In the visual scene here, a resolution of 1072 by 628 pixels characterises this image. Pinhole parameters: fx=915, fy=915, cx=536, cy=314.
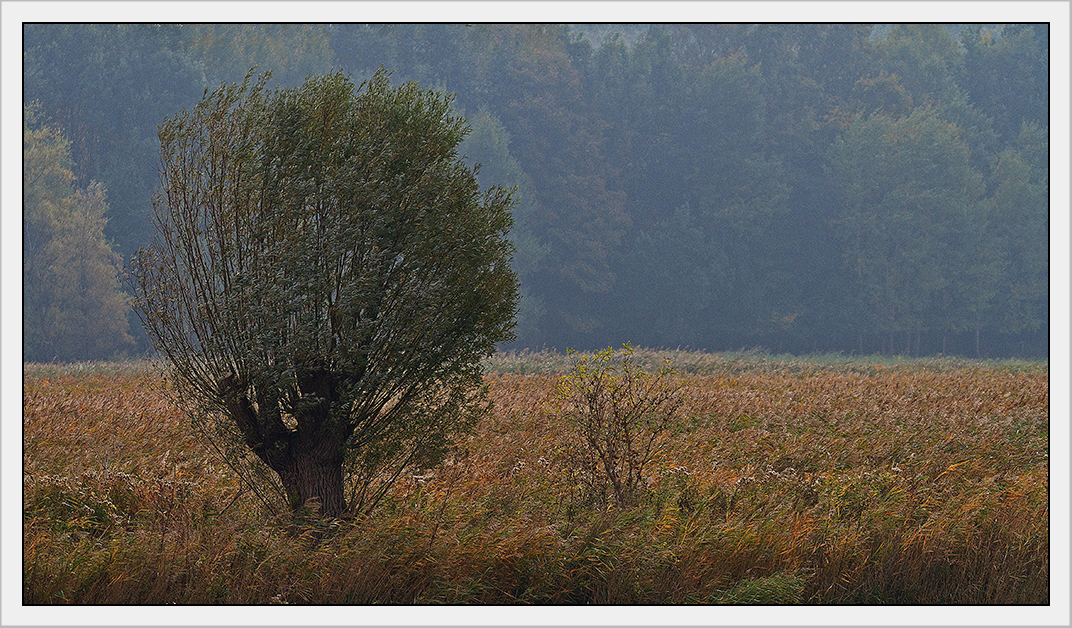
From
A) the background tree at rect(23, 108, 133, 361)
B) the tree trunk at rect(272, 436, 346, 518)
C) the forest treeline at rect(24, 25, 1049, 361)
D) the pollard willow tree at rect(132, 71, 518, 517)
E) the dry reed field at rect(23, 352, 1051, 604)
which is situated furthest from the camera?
the forest treeline at rect(24, 25, 1049, 361)

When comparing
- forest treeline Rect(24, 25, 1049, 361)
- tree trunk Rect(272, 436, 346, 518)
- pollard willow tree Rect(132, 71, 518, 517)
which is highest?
forest treeline Rect(24, 25, 1049, 361)

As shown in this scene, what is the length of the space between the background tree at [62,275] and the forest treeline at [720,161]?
5562 mm

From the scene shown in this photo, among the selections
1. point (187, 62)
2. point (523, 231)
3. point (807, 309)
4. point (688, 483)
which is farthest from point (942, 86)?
point (688, 483)

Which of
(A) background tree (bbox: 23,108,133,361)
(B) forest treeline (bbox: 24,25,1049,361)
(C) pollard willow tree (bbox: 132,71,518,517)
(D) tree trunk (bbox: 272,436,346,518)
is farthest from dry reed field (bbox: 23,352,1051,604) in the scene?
(B) forest treeline (bbox: 24,25,1049,361)

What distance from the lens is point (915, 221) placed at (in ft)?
155

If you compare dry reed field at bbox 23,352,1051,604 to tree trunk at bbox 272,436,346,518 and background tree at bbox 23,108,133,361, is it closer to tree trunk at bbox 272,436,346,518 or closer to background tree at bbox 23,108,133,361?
tree trunk at bbox 272,436,346,518

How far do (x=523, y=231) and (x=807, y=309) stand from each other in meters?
15.8

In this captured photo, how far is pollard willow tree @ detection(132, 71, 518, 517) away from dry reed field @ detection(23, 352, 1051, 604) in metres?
0.69

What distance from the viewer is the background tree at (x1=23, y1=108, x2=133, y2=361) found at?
1319 inches

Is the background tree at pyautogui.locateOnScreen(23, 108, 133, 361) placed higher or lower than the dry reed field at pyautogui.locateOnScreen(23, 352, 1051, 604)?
higher

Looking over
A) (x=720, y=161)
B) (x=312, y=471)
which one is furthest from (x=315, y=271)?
(x=720, y=161)

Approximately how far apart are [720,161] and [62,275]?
3343cm

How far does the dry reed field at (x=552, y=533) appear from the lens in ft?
20.8

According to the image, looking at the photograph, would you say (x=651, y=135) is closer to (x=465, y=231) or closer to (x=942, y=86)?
(x=942, y=86)
